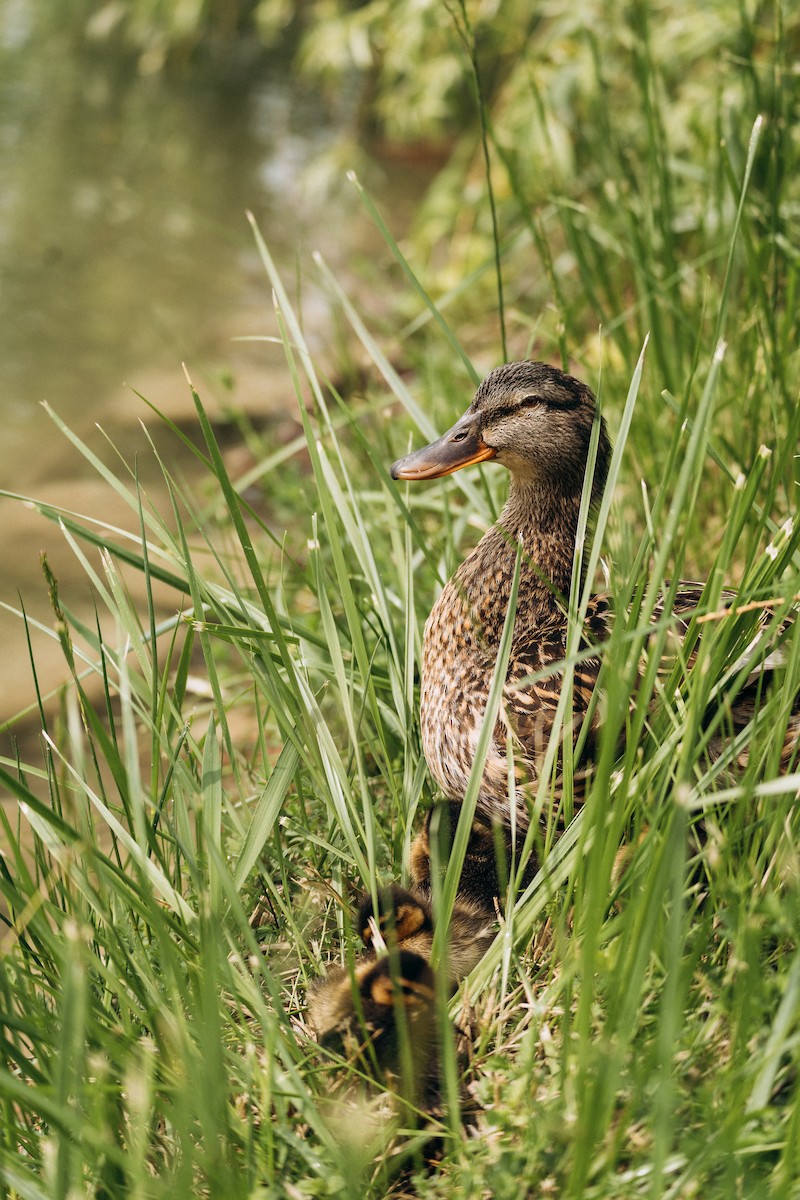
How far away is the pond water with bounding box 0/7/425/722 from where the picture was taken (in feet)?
12.6

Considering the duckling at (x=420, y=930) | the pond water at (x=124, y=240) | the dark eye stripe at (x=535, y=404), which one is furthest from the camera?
the pond water at (x=124, y=240)

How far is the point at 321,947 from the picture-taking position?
1839 mm

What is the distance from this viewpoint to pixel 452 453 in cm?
217

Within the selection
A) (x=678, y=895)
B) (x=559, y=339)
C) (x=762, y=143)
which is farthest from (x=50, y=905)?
(x=762, y=143)

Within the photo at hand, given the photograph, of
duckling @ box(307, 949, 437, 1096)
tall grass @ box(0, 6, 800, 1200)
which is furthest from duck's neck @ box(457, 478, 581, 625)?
duckling @ box(307, 949, 437, 1096)

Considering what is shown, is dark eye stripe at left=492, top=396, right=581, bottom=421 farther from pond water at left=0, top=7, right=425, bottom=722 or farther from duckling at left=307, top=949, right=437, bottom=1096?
duckling at left=307, top=949, right=437, bottom=1096

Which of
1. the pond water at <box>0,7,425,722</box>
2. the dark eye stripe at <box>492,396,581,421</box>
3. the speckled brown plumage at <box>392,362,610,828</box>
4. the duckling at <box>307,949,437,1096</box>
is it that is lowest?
the duckling at <box>307,949,437,1096</box>

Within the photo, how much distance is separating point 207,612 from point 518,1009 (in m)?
0.95

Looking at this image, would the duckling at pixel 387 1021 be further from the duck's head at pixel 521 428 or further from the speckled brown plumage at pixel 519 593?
the duck's head at pixel 521 428

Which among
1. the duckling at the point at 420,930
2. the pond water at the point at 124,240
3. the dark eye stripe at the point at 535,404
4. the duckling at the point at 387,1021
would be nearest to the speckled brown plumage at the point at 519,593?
the dark eye stripe at the point at 535,404

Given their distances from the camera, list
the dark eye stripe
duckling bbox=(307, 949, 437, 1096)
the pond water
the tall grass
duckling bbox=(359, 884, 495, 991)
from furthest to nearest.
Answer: the pond water → the dark eye stripe → duckling bbox=(359, 884, 495, 991) → duckling bbox=(307, 949, 437, 1096) → the tall grass

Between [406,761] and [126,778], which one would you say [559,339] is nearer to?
[406,761]

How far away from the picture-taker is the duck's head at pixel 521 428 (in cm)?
215

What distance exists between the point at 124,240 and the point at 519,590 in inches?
158
